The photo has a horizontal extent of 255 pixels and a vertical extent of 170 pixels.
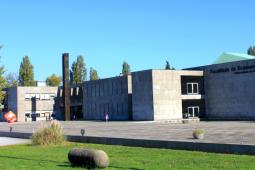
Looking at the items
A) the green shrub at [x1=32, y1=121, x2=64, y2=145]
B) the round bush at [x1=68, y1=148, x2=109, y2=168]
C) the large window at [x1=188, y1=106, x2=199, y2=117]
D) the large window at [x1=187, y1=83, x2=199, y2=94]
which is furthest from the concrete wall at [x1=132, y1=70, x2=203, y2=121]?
the round bush at [x1=68, y1=148, x2=109, y2=168]

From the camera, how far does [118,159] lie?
56.2ft

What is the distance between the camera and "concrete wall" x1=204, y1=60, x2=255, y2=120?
190ft

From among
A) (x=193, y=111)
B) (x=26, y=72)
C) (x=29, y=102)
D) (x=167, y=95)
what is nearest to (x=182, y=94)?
(x=193, y=111)

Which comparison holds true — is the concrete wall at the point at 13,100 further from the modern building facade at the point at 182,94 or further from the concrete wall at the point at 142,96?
the concrete wall at the point at 142,96

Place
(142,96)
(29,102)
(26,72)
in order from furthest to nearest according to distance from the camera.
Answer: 1. (26,72)
2. (29,102)
3. (142,96)

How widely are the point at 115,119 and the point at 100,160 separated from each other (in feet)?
186

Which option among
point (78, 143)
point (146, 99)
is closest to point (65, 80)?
point (146, 99)

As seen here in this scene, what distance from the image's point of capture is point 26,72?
356 ft

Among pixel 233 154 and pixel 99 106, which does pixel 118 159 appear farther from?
pixel 99 106

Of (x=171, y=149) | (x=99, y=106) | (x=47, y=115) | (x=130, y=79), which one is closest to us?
(x=171, y=149)

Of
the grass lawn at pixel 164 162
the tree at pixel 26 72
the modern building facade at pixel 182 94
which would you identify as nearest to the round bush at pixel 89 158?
the grass lawn at pixel 164 162

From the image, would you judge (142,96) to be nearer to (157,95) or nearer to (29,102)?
(157,95)

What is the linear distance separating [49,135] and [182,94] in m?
40.8

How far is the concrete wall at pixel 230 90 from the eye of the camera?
190 ft
